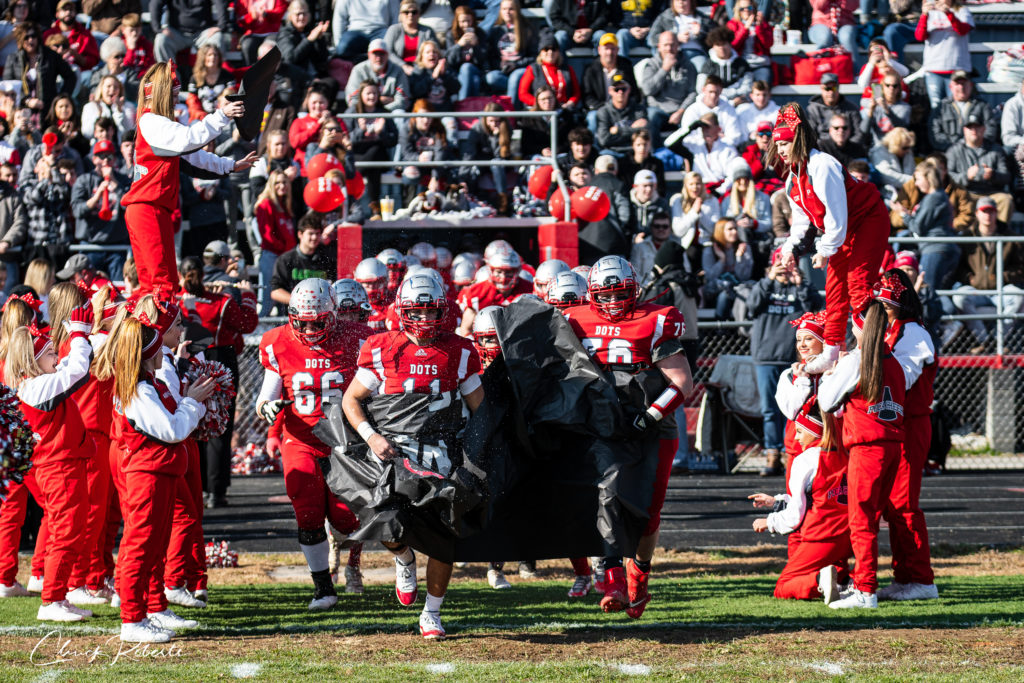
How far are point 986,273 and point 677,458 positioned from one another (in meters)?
4.13

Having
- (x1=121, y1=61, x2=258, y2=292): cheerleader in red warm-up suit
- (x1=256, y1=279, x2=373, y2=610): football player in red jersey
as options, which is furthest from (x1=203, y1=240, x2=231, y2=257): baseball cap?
(x1=256, y1=279, x2=373, y2=610): football player in red jersey

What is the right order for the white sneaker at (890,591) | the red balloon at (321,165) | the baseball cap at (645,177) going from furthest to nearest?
the baseball cap at (645,177) < the red balloon at (321,165) < the white sneaker at (890,591)

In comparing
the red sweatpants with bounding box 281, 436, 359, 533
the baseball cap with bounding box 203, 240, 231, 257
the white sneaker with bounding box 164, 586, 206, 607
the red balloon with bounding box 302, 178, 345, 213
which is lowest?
the white sneaker with bounding box 164, 586, 206, 607

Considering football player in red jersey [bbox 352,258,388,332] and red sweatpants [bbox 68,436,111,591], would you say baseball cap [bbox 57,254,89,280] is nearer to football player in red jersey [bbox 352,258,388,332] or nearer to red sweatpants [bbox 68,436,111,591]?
football player in red jersey [bbox 352,258,388,332]

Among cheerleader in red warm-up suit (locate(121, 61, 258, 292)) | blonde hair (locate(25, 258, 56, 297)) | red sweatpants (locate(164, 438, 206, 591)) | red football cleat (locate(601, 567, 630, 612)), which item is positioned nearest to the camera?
red football cleat (locate(601, 567, 630, 612))

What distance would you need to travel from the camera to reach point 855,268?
8.41 m

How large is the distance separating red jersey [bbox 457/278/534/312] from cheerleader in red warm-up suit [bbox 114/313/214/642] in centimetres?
384

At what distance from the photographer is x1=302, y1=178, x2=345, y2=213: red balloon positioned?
13.7m

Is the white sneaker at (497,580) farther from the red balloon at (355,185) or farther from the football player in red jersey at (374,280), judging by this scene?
the red balloon at (355,185)

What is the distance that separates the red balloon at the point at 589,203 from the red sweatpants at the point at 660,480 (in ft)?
19.6

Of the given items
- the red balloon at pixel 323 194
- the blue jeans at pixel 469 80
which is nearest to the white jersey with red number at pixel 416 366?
the red balloon at pixel 323 194

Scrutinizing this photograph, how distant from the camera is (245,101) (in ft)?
28.1

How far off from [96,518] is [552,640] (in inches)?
115

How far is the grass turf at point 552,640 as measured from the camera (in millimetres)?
6500
